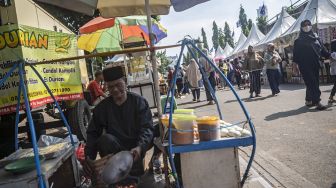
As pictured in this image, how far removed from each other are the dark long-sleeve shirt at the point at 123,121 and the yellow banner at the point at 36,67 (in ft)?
5.14

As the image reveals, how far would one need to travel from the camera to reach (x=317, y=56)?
26.8 ft

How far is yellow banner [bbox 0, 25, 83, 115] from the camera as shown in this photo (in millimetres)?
5672

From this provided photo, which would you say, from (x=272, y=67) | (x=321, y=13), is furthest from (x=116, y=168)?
(x=321, y=13)

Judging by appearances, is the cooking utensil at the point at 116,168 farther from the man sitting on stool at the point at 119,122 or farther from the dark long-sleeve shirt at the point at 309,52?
the dark long-sleeve shirt at the point at 309,52

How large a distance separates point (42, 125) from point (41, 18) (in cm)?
228

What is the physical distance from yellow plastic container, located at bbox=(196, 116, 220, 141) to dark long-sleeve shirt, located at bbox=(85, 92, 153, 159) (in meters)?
1.04

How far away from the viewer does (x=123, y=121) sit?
424cm

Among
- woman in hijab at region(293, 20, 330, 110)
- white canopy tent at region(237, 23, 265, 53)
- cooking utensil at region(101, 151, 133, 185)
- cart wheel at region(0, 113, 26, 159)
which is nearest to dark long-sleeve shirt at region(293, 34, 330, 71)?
woman in hijab at region(293, 20, 330, 110)

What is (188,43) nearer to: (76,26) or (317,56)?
(317,56)

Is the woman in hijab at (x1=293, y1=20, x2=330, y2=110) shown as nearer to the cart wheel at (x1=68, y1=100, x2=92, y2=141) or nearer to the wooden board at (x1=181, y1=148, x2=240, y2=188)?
the cart wheel at (x1=68, y1=100, x2=92, y2=141)

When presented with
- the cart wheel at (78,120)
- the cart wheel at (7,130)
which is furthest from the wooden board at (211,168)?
the cart wheel at (78,120)

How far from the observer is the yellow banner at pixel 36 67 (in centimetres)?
567

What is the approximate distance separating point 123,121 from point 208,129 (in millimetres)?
1418

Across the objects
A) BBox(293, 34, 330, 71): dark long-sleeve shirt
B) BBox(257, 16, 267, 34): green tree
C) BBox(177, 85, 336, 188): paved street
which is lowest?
BBox(177, 85, 336, 188): paved street
